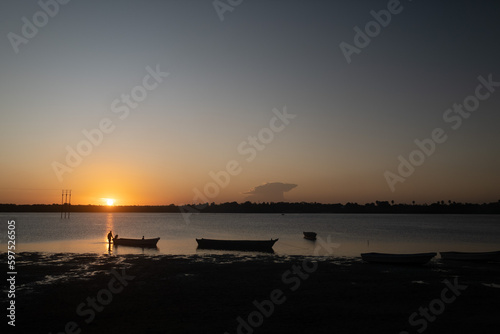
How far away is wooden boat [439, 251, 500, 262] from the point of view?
36.3 m

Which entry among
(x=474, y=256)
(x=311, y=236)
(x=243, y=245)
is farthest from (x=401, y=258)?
(x=311, y=236)

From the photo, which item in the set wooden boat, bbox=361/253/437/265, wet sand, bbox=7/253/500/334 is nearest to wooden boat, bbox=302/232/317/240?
wooden boat, bbox=361/253/437/265

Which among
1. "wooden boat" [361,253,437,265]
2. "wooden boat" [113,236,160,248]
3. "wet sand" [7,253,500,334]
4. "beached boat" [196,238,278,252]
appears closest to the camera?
"wet sand" [7,253,500,334]

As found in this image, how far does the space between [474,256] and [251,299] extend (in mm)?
28784

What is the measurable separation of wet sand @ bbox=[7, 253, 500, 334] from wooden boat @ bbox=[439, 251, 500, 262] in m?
6.99

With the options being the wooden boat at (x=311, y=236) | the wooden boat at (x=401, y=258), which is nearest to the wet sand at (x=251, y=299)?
the wooden boat at (x=401, y=258)

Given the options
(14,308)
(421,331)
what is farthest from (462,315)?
(14,308)

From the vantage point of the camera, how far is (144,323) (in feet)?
49.9

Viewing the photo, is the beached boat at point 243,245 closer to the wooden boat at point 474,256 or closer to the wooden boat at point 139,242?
the wooden boat at point 139,242

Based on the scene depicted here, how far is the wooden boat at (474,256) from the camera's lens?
36344 millimetres

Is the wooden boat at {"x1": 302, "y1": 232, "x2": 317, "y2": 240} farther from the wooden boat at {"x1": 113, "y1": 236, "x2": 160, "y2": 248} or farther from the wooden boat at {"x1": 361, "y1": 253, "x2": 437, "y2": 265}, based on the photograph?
the wooden boat at {"x1": 361, "y1": 253, "x2": 437, "y2": 265}

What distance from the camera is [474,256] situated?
37.3 m

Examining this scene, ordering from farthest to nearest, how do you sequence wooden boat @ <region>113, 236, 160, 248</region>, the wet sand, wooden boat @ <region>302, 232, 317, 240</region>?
wooden boat @ <region>302, 232, 317, 240</region> → wooden boat @ <region>113, 236, 160, 248</region> → the wet sand

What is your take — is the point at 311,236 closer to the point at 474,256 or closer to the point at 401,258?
the point at 474,256
